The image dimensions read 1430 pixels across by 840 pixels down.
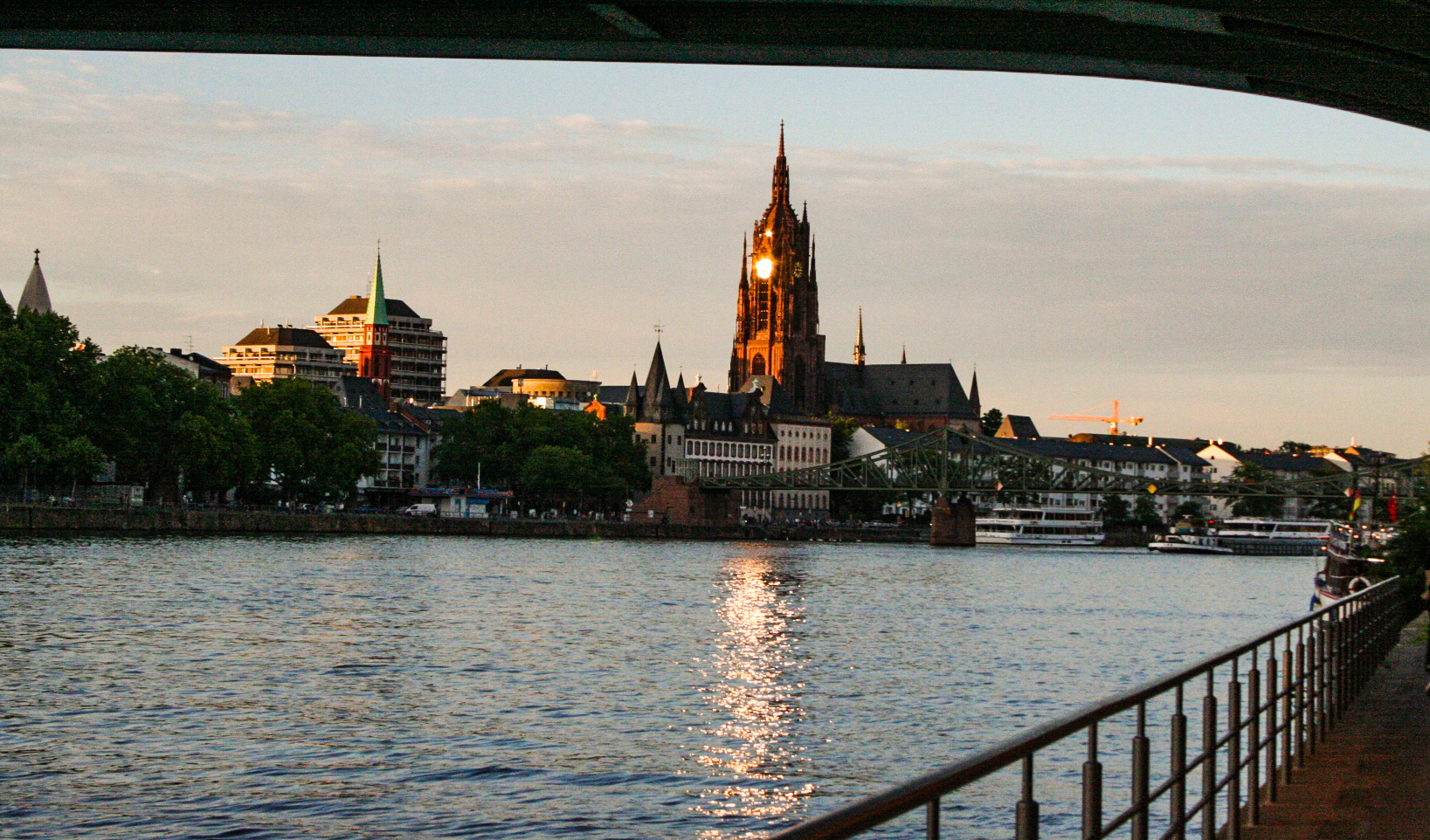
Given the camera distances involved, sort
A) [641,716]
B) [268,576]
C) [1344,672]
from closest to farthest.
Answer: [1344,672] < [641,716] < [268,576]

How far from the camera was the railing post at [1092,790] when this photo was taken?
554cm

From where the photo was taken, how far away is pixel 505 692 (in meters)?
25.9

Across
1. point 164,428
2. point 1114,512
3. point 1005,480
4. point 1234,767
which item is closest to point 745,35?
point 1234,767

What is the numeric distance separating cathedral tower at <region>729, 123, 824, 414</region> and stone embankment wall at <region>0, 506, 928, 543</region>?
46747 millimetres

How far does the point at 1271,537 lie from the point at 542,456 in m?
56.7

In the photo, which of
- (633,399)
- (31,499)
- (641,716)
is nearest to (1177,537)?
(633,399)

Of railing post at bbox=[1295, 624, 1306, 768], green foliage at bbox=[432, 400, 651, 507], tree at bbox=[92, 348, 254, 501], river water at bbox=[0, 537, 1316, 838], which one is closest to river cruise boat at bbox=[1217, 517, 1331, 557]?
green foliage at bbox=[432, 400, 651, 507]

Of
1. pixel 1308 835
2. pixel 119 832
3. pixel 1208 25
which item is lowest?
pixel 119 832

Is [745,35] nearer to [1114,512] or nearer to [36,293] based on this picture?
[36,293]

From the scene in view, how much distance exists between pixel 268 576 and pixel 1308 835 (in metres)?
47.2

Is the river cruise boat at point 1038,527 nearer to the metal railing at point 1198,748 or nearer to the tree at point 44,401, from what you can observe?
the tree at point 44,401

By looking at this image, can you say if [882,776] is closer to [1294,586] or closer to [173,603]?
[173,603]

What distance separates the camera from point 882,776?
18.8 m

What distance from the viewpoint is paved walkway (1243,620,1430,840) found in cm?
919
